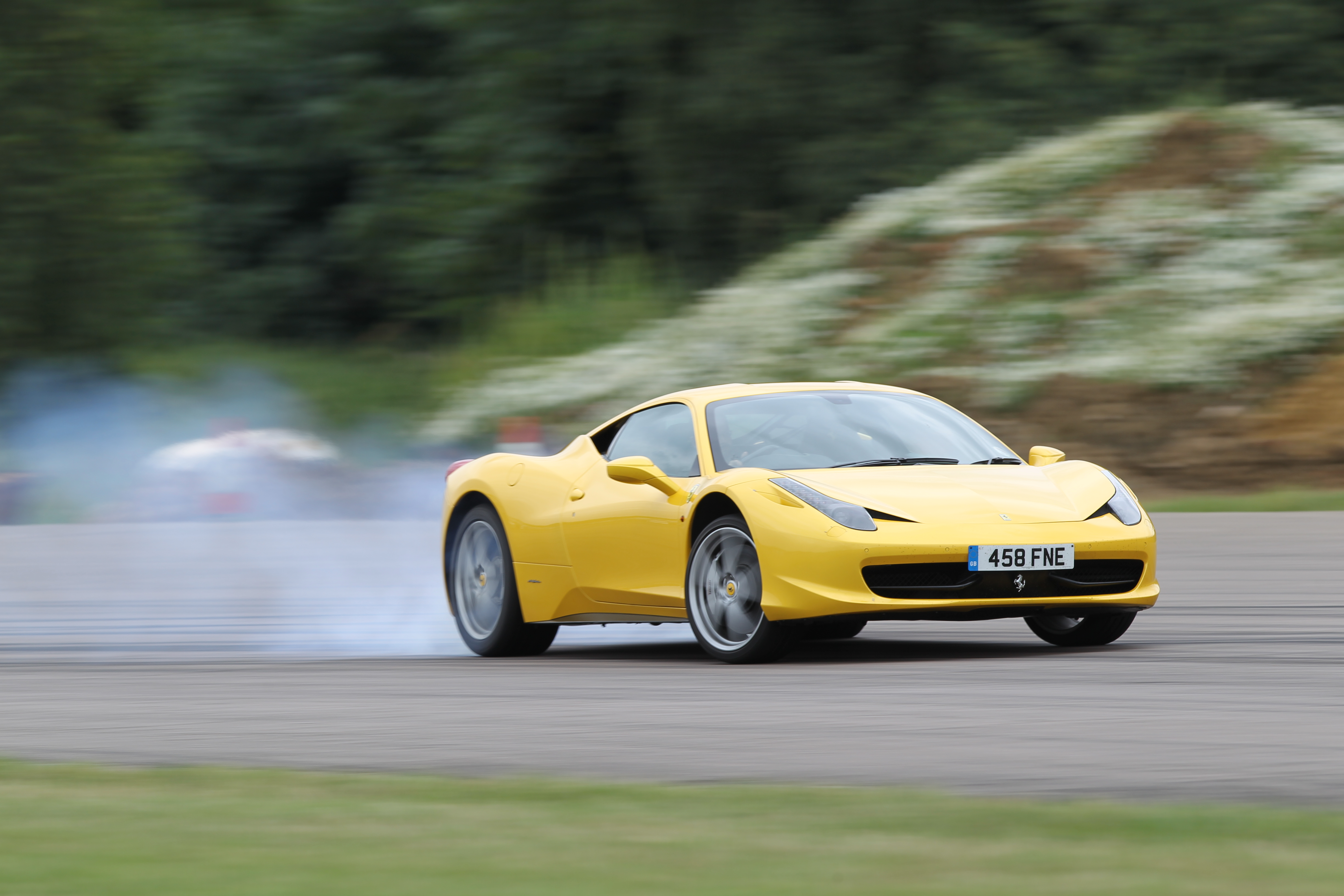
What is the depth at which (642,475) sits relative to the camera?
8.74 meters

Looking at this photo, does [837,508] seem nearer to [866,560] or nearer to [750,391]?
[866,560]

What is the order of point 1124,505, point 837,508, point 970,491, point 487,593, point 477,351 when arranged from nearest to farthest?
point 837,508 < point 970,491 < point 1124,505 < point 487,593 < point 477,351

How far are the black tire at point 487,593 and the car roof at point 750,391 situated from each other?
0.81 m

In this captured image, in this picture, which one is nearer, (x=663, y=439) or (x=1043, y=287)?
(x=663, y=439)

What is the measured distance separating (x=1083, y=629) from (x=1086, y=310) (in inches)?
499

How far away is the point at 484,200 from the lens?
32.2 meters

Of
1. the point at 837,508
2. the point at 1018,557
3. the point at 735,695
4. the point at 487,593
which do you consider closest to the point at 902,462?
the point at 837,508

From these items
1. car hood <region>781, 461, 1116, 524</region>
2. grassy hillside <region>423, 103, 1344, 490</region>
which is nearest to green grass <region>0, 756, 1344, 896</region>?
car hood <region>781, 461, 1116, 524</region>

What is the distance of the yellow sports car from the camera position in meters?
8.04

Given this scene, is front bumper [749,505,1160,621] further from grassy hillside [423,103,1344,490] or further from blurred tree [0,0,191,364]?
blurred tree [0,0,191,364]

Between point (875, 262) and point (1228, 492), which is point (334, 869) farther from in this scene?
point (875, 262)

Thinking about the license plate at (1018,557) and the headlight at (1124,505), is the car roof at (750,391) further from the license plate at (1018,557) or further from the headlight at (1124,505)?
the license plate at (1018,557)

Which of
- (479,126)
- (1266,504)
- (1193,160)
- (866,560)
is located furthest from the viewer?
(479,126)

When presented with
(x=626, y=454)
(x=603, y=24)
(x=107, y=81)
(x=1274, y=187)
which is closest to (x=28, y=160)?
(x=107, y=81)
